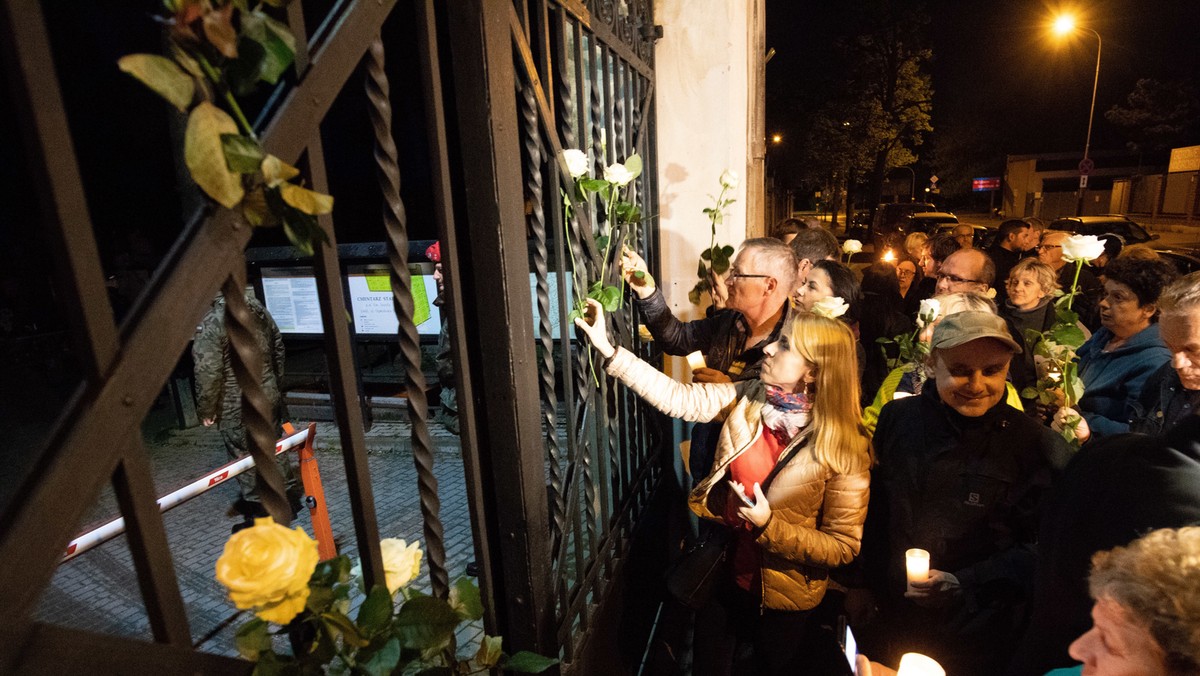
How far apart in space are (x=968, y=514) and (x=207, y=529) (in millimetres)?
5616

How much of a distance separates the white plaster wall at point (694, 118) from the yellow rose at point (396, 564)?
10.0 feet

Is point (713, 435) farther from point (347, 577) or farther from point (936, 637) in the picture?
point (347, 577)

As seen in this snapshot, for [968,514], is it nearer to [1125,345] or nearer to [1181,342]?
[1181,342]

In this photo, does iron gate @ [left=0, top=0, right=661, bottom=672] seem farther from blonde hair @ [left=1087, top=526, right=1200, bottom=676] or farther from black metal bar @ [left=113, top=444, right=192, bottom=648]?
blonde hair @ [left=1087, top=526, right=1200, bottom=676]

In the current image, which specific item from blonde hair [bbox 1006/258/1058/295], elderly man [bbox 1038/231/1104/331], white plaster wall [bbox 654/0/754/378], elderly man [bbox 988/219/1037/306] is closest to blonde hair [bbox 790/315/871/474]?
white plaster wall [bbox 654/0/754/378]

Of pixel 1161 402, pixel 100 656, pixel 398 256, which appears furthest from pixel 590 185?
pixel 1161 402

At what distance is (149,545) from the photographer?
33.4 inches

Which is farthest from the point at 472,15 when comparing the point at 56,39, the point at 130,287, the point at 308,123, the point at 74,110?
the point at 74,110

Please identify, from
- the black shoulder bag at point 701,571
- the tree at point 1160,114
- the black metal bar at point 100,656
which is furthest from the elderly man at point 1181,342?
the tree at point 1160,114

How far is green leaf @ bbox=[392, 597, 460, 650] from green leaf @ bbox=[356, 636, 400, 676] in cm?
6

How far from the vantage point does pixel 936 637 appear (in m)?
2.47

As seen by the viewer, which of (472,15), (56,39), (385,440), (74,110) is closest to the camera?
(472,15)

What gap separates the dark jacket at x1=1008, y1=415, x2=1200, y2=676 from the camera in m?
1.40

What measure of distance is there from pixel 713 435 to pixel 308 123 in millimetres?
2542
